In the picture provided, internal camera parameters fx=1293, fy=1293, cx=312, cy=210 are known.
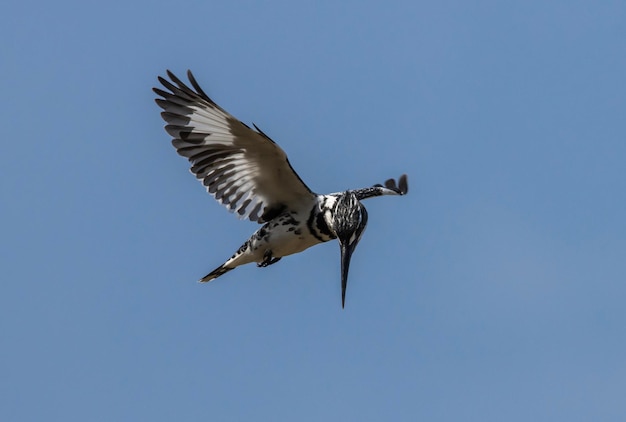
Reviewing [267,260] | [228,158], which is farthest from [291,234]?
[228,158]

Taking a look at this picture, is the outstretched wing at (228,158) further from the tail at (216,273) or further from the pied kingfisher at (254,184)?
the tail at (216,273)

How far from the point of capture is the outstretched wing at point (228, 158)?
563 inches

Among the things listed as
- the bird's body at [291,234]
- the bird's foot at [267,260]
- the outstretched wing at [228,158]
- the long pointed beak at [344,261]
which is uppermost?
the outstretched wing at [228,158]

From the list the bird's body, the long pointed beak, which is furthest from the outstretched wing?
the long pointed beak

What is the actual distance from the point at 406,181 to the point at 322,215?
4.35 metres

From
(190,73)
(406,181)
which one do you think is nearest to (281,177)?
(190,73)

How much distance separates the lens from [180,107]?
14.6 meters

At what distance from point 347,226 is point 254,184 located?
4.61ft

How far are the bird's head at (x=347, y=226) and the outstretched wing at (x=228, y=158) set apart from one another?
699 millimetres

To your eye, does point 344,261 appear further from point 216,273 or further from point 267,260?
point 216,273

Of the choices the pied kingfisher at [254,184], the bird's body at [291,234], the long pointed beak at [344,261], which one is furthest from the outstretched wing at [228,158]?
the long pointed beak at [344,261]

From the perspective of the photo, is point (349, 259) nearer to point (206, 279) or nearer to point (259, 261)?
point (259, 261)

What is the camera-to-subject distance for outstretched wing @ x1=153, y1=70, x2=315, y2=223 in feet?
47.0

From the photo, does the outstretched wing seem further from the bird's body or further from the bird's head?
the bird's head
